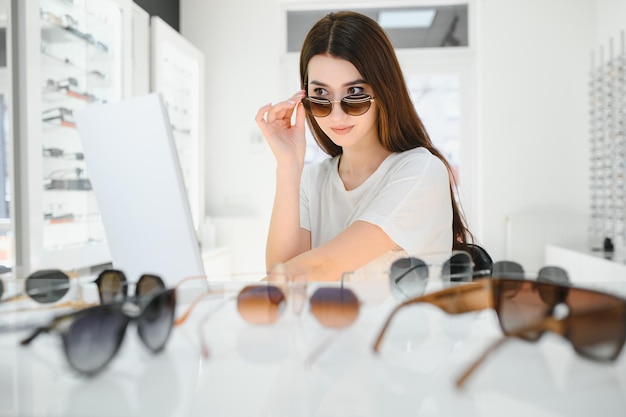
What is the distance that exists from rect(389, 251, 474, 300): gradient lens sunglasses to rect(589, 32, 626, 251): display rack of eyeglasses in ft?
11.7

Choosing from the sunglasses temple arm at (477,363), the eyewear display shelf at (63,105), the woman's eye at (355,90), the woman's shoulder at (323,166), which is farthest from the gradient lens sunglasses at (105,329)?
the eyewear display shelf at (63,105)

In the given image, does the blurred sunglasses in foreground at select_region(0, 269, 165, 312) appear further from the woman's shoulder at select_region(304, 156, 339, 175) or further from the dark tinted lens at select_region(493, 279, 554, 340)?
the woman's shoulder at select_region(304, 156, 339, 175)

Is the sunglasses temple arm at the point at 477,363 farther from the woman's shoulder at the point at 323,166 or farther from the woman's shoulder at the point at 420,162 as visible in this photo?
the woman's shoulder at the point at 323,166

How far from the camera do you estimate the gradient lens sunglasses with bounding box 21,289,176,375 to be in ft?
0.70

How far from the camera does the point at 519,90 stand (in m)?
4.47

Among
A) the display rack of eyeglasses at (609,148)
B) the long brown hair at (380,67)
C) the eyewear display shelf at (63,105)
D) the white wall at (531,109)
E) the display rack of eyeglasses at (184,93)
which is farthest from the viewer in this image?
the white wall at (531,109)

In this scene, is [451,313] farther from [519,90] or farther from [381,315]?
[519,90]

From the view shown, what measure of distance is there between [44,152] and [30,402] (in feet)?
8.54

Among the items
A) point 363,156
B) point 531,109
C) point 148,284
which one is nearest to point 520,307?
point 148,284

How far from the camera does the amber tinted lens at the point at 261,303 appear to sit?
27 centimetres

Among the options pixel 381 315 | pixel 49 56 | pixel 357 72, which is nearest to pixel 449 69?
pixel 49 56

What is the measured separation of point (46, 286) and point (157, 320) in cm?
14

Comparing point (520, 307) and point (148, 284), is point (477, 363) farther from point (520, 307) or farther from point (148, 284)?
point (148, 284)

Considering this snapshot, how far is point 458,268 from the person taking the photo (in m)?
0.40
